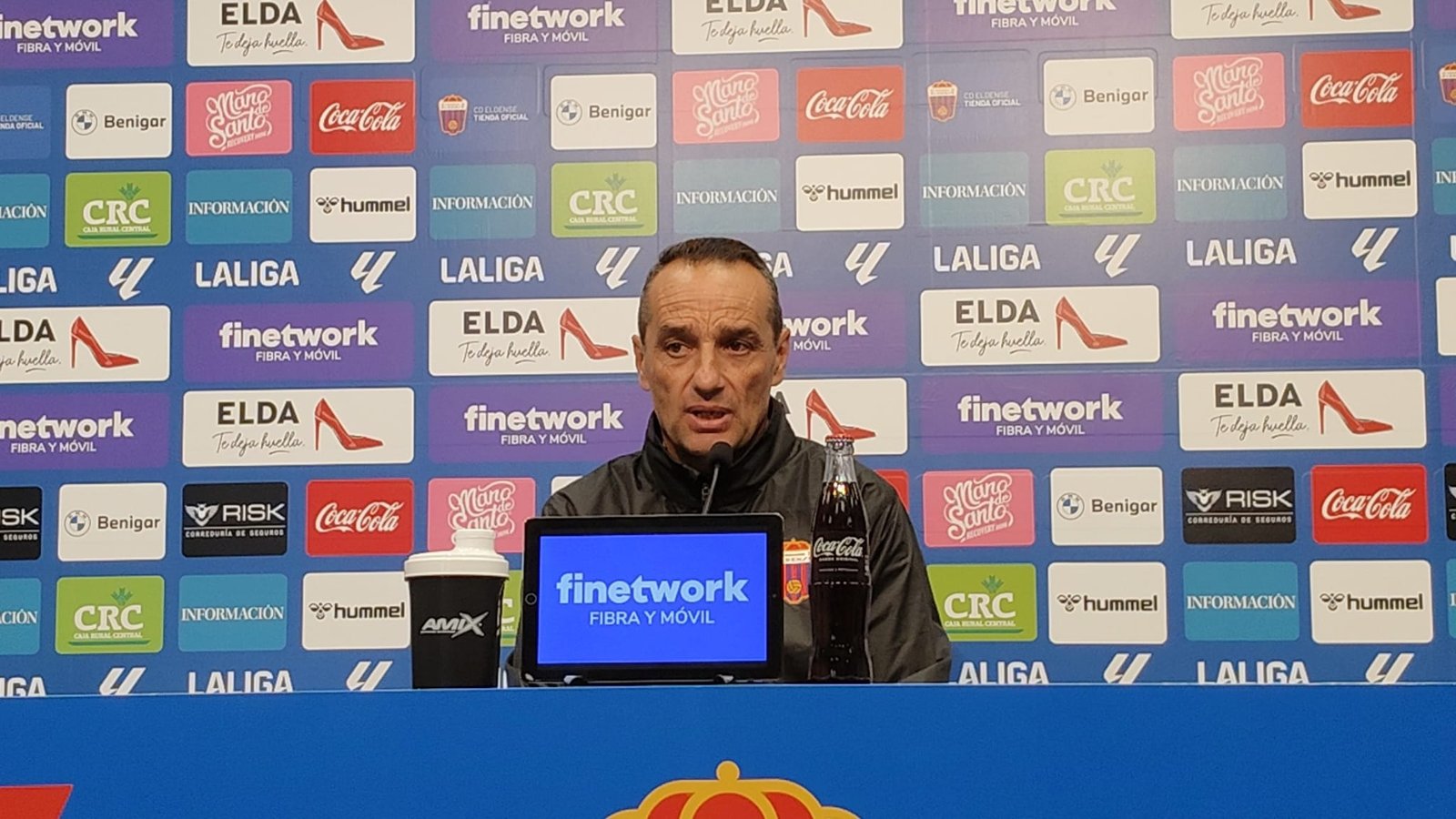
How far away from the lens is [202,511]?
11.0 ft

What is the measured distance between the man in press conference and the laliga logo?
0.81 metres

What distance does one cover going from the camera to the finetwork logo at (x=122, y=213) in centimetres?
345

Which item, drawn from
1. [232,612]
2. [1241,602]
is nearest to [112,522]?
[232,612]

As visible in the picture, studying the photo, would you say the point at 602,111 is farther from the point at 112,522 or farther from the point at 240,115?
the point at 112,522

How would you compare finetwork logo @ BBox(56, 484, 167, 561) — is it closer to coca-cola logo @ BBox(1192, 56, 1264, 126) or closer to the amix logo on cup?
the amix logo on cup

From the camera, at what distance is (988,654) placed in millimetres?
3242

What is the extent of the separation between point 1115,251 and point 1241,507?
57 cm

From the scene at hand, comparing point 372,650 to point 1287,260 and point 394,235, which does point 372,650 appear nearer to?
point 394,235

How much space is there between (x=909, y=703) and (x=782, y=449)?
101 centimetres

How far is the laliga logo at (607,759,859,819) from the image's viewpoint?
1.33 meters

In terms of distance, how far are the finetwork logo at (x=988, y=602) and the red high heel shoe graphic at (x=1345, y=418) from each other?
66 centimetres

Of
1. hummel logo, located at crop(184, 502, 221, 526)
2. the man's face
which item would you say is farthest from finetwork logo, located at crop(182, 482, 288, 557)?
the man's face

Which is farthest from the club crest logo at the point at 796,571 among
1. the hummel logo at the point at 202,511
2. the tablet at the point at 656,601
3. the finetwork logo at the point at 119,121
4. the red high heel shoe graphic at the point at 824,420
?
the finetwork logo at the point at 119,121

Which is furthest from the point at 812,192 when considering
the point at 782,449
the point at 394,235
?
the point at 782,449
